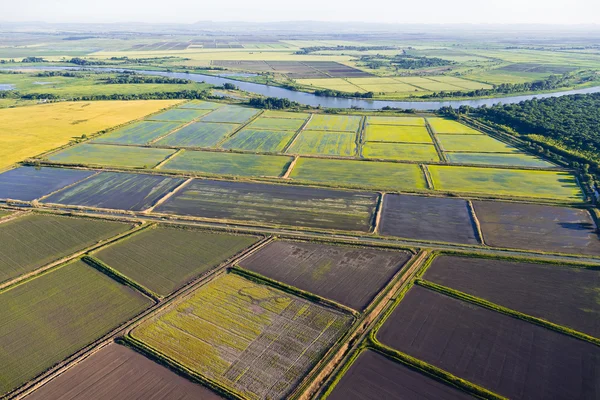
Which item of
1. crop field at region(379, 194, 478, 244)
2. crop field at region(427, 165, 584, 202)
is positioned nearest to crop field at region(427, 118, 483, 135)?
crop field at region(427, 165, 584, 202)

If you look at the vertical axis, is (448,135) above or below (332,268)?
above

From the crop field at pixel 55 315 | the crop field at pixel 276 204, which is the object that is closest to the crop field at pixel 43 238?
the crop field at pixel 55 315

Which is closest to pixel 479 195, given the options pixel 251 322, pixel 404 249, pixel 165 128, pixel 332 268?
pixel 404 249

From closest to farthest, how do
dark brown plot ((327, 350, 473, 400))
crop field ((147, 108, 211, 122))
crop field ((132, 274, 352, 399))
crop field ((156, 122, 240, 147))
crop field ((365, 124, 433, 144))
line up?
dark brown plot ((327, 350, 473, 400))
crop field ((132, 274, 352, 399))
crop field ((156, 122, 240, 147))
crop field ((365, 124, 433, 144))
crop field ((147, 108, 211, 122))

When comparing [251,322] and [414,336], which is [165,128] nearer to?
[251,322]

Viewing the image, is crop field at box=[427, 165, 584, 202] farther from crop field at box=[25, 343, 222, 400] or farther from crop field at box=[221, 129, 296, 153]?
crop field at box=[25, 343, 222, 400]
